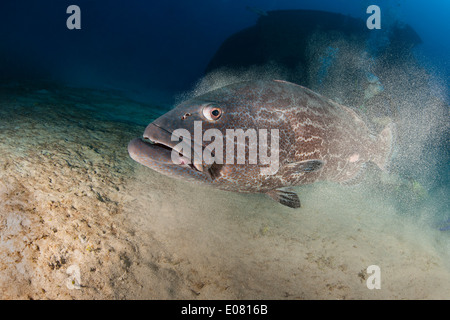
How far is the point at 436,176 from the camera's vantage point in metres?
7.27

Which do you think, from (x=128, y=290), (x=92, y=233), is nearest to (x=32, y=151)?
(x=92, y=233)

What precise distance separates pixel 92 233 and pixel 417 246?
5.01 m

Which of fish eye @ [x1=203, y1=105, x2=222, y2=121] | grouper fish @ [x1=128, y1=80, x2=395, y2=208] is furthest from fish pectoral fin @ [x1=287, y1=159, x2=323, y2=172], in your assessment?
fish eye @ [x1=203, y1=105, x2=222, y2=121]

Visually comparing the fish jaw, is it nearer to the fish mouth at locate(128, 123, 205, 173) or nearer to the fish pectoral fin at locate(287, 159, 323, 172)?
the fish mouth at locate(128, 123, 205, 173)

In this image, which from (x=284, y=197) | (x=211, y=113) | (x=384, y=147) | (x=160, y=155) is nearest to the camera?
(x=160, y=155)

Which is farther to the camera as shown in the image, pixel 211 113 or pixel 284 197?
pixel 284 197

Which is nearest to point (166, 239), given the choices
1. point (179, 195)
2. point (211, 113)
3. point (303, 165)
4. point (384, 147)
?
point (179, 195)

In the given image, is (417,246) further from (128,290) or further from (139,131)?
(139,131)

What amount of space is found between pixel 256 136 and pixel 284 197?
1.05m

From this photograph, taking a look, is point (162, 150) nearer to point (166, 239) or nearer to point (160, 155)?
point (160, 155)

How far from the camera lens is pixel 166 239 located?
8.78 ft

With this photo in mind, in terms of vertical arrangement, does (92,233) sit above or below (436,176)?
above

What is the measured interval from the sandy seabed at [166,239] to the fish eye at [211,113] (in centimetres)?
152

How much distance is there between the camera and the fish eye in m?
2.36
